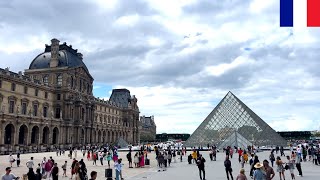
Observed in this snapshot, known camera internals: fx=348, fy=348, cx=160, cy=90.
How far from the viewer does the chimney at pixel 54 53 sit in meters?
65.6

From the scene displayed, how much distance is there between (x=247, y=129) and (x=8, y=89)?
33867 millimetres

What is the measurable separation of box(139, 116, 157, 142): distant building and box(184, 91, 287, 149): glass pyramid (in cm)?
6927

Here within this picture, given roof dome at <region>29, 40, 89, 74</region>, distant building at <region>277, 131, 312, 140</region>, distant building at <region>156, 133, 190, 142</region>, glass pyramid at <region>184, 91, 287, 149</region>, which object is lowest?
distant building at <region>156, 133, 190, 142</region>

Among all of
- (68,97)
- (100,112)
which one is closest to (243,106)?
(68,97)

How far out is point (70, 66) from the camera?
65.7 m

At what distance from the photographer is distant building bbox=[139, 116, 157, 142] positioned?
120963 millimetres

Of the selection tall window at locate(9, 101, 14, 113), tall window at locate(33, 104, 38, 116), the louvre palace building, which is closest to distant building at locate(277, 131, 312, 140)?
the louvre palace building

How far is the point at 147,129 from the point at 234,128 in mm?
81728

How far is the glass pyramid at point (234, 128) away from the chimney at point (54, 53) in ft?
102

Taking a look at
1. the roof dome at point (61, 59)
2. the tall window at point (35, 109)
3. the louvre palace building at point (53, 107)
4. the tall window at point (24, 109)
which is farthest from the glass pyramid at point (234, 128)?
the roof dome at point (61, 59)

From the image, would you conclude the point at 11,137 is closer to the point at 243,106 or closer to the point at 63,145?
the point at 63,145

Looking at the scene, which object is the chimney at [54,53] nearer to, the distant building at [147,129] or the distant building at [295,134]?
the distant building at [147,129]

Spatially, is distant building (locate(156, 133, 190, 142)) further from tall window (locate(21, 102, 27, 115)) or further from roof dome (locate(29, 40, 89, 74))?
tall window (locate(21, 102, 27, 115))

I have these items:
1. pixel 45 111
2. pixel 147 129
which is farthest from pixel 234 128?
pixel 147 129
